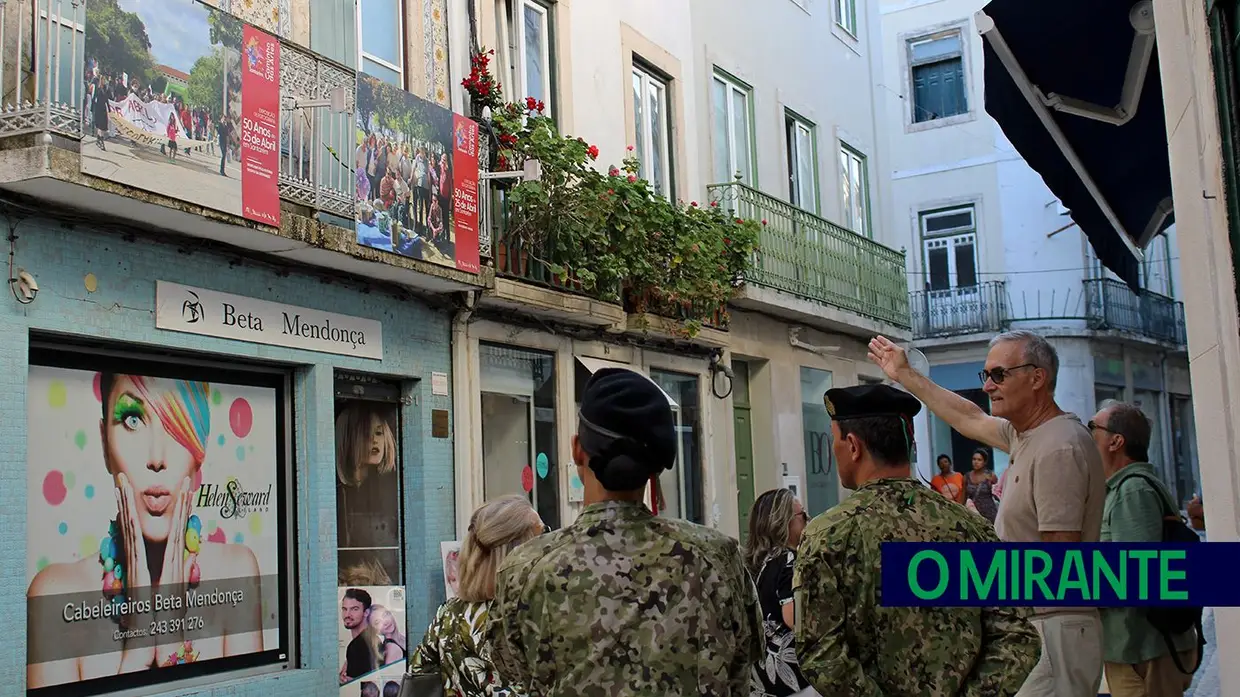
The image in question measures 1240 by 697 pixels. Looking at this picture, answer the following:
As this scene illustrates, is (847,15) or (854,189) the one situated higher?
(847,15)

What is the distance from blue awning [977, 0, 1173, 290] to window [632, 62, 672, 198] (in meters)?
8.41

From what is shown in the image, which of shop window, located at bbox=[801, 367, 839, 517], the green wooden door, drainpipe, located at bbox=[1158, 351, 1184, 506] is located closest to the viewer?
the green wooden door

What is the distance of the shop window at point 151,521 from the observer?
811 centimetres

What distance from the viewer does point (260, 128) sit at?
9008mm

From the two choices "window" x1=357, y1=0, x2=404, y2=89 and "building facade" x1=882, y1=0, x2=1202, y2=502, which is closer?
"window" x1=357, y1=0, x2=404, y2=89

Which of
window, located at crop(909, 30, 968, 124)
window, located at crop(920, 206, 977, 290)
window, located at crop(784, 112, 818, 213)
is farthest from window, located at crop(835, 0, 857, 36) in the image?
window, located at crop(920, 206, 977, 290)

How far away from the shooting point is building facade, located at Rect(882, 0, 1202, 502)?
29453 millimetres

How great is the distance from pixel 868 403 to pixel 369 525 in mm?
8256

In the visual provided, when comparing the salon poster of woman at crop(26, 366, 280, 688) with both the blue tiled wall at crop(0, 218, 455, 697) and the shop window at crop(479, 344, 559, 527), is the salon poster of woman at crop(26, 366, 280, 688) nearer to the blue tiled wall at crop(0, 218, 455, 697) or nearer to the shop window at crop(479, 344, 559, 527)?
the blue tiled wall at crop(0, 218, 455, 697)

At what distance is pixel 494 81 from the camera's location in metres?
12.4

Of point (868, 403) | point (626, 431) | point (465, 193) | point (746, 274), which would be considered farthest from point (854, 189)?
point (626, 431)

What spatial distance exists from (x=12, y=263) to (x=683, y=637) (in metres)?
6.22

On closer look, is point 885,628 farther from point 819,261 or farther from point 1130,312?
point 1130,312

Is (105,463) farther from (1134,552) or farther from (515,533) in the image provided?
(1134,552)
